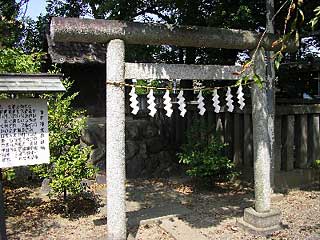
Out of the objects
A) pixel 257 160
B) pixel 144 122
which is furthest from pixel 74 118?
pixel 144 122

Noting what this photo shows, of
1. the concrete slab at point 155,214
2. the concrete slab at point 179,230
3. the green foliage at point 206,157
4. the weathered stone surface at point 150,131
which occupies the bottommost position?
the concrete slab at point 179,230

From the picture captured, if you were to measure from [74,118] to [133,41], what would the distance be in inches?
99.5

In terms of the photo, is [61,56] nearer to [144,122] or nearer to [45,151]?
[144,122]

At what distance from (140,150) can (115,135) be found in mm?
5420

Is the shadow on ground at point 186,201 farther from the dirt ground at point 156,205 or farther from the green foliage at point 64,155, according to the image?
the green foliage at point 64,155

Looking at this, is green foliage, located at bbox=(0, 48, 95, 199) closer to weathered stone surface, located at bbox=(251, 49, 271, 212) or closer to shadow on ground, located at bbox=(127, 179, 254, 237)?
shadow on ground, located at bbox=(127, 179, 254, 237)

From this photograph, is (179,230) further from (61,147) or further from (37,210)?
(37,210)

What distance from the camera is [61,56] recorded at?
10812 mm

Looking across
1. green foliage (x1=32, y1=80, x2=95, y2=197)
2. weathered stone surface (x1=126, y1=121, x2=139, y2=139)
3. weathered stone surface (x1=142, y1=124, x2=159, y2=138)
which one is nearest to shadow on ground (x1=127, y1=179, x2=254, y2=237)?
green foliage (x1=32, y1=80, x2=95, y2=197)

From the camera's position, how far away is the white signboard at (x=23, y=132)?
4.12 metres

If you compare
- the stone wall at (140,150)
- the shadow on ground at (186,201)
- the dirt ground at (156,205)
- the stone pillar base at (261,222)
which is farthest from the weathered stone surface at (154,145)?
the stone pillar base at (261,222)

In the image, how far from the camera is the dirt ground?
5395 mm

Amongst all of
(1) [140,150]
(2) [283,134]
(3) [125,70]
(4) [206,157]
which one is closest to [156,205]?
(4) [206,157]

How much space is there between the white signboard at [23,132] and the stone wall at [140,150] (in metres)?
5.11
